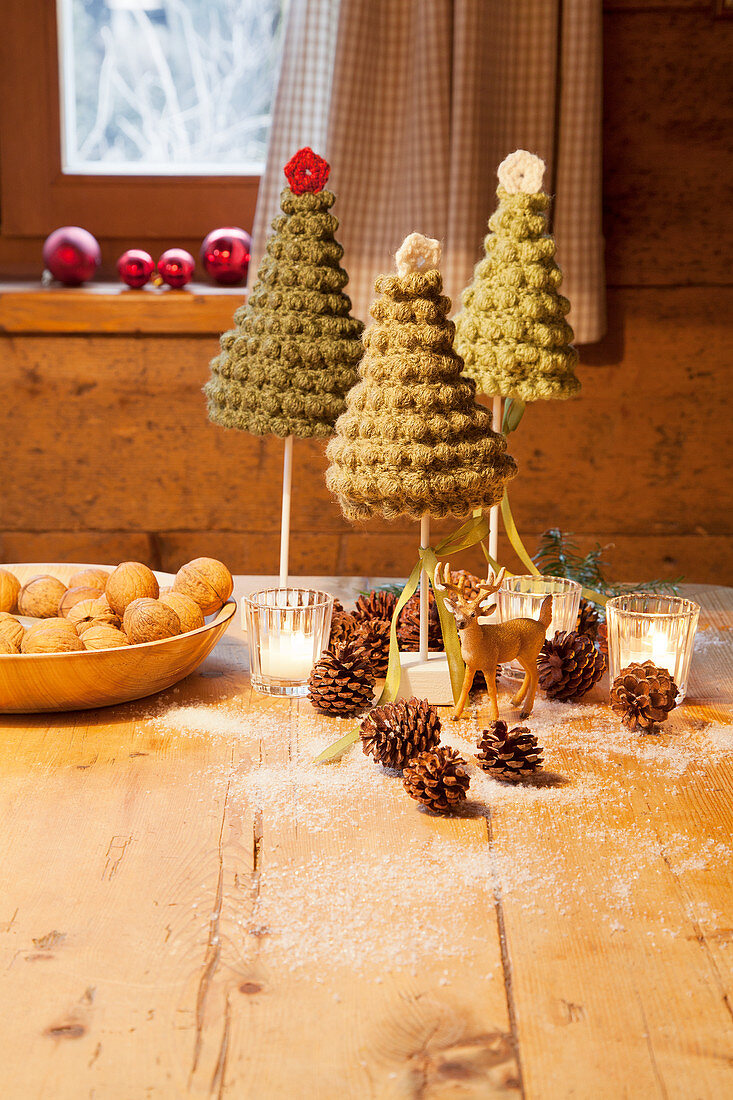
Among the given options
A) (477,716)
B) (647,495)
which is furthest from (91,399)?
(477,716)

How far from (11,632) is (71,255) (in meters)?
1.28

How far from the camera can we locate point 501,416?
1.23m

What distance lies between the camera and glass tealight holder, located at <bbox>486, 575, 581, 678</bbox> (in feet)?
3.68

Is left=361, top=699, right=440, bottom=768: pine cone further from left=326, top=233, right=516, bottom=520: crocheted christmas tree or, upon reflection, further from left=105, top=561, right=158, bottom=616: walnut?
left=105, top=561, right=158, bottom=616: walnut

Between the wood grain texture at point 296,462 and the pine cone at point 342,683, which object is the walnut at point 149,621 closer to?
the pine cone at point 342,683

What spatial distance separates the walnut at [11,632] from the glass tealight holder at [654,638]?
0.54m

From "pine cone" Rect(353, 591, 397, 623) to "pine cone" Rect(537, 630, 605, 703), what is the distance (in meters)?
0.19

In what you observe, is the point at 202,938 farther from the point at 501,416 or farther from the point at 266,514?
the point at 266,514

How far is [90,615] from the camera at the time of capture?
3.45ft

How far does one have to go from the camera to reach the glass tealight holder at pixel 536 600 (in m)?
1.12

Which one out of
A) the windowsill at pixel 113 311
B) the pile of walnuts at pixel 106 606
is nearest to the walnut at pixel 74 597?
the pile of walnuts at pixel 106 606

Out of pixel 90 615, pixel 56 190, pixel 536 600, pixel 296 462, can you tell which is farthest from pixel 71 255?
pixel 536 600

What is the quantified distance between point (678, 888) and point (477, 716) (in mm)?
318

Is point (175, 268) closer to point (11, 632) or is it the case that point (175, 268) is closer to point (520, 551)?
point (520, 551)
